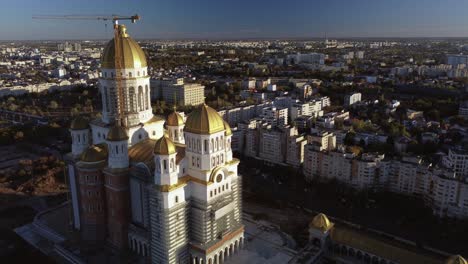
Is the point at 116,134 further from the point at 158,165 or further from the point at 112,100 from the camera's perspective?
the point at 158,165

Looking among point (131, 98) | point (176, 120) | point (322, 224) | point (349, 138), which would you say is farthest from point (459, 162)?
Result: point (131, 98)

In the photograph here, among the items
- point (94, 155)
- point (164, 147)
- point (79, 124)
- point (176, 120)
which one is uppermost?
point (176, 120)

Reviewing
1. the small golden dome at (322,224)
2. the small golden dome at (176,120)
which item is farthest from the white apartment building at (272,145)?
the small golden dome at (176,120)

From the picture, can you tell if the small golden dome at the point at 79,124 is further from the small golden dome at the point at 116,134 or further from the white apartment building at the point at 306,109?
the white apartment building at the point at 306,109

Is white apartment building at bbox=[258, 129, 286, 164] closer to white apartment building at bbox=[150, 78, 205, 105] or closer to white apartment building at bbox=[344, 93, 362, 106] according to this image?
white apartment building at bbox=[150, 78, 205, 105]

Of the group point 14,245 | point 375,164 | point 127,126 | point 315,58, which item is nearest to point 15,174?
point 14,245

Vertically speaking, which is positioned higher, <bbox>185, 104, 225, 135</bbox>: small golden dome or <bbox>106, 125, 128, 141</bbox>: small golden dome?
<bbox>185, 104, 225, 135</bbox>: small golden dome

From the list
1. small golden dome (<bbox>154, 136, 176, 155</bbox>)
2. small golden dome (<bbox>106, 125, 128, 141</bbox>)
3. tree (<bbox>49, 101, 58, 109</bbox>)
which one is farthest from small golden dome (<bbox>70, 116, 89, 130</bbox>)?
tree (<bbox>49, 101, 58, 109</bbox>)
